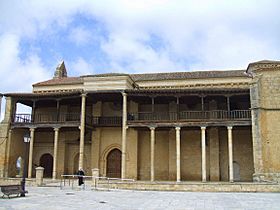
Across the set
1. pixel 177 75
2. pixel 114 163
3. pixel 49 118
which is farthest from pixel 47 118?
pixel 177 75

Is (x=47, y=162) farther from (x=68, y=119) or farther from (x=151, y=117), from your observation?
(x=151, y=117)

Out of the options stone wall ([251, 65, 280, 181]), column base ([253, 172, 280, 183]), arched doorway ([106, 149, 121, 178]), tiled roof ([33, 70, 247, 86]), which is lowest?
column base ([253, 172, 280, 183])

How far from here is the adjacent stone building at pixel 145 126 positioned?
23.3 m

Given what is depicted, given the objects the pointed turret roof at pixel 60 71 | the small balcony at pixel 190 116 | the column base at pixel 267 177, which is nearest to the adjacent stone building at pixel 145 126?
the small balcony at pixel 190 116

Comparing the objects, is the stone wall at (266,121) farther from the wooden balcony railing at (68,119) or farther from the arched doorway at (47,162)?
the arched doorway at (47,162)

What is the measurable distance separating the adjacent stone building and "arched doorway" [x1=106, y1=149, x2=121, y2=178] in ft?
0.25

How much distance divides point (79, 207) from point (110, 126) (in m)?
14.8

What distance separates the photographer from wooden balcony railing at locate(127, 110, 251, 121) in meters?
23.9

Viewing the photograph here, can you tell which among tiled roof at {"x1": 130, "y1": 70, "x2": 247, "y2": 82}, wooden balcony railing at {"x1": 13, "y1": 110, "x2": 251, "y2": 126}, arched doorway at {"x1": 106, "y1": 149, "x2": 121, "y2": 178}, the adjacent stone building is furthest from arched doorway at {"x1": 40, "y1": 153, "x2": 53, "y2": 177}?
tiled roof at {"x1": 130, "y1": 70, "x2": 247, "y2": 82}

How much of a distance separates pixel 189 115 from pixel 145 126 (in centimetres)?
383

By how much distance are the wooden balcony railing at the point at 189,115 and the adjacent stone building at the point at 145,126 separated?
71mm

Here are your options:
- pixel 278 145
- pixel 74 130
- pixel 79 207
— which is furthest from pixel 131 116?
pixel 79 207

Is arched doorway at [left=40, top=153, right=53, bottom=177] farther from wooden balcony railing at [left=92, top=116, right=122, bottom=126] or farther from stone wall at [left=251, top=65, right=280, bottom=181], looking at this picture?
stone wall at [left=251, top=65, right=280, bottom=181]

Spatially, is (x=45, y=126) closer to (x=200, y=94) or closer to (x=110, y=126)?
(x=110, y=126)
